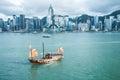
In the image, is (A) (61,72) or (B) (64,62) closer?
(A) (61,72)

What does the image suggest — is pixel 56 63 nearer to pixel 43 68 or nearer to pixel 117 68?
pixel 43 68

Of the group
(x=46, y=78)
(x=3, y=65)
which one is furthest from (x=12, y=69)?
(x=46, y=78)

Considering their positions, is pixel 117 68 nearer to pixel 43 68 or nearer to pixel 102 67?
pixel 102 67

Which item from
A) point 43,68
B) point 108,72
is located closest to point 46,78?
A: point 43,68

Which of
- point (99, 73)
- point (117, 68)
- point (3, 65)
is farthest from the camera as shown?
point (3, 65)

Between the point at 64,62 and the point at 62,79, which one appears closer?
the point at 62,79

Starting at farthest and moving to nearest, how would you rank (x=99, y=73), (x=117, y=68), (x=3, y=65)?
1. (x=3, y=65)
2. (x=117, y=68)
3. (x=99, y=73)

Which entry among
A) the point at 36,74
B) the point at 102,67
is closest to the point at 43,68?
the point at 36,74

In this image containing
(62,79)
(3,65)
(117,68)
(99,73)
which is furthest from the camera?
(3,65)

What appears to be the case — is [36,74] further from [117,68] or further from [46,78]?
[117,68]
